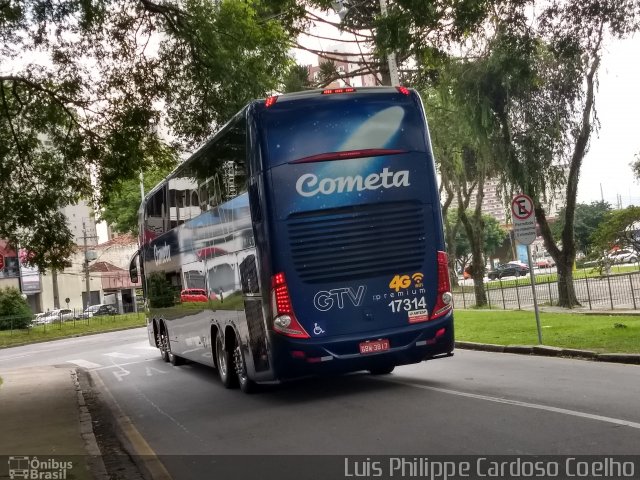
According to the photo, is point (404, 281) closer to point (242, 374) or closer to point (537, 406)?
point (537, 406)

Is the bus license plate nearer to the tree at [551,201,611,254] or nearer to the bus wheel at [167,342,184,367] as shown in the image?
the bus wheel at [167,342,184,367]

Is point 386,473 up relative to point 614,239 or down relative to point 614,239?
down

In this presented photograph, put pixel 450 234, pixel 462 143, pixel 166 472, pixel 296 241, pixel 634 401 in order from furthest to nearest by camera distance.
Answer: pixel 450 234
pixel 462 143
pixel 296 241
pixel 634 401
pixel 166 472

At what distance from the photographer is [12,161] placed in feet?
58.0

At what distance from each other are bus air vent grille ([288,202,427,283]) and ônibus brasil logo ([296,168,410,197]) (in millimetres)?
256

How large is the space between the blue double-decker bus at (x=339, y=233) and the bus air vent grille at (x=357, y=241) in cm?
1

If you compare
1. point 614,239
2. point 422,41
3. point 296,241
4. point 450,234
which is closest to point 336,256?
point 296,241

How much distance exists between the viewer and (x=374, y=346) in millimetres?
10398

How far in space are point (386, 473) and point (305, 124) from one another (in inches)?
213

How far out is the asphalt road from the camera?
23.6ft

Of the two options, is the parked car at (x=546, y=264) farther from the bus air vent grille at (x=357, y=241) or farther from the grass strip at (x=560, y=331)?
the bus air vent grille at (x=357, y=241)

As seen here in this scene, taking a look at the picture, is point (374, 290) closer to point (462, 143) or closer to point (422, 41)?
point (422, 41)

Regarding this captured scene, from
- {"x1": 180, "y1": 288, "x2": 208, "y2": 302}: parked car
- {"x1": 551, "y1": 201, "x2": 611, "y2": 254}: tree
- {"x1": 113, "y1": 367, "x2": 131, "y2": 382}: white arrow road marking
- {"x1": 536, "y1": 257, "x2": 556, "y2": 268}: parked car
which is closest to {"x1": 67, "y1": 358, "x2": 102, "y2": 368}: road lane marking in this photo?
{"x1": 113, "y1": 367, "x2": 131, "y2": 382}: white arrow road marking

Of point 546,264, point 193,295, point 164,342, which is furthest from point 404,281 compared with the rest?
point 546,264
